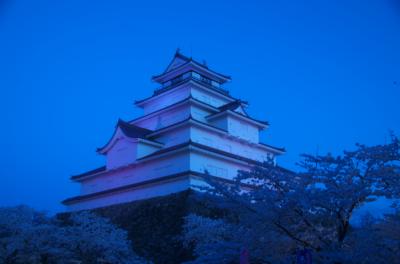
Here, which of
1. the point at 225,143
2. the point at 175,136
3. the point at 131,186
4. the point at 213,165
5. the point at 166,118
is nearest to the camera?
the point at 213,165

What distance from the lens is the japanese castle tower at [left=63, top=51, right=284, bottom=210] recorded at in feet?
76.9

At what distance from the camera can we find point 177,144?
26062mm

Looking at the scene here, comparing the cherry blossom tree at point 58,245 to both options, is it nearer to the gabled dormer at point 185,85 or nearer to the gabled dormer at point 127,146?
the gabled dormer at point 127,146

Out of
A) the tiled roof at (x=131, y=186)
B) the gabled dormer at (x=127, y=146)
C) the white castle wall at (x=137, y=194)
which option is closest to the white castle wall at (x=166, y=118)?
the gabled dormer at (x=127, y=146)

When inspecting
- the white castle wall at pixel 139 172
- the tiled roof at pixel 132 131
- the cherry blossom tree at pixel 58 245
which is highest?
the tiled roof at pixel 132 131

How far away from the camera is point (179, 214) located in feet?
68.2

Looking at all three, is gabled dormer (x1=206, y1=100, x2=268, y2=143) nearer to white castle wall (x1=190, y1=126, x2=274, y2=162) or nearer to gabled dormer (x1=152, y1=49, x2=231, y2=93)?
white castle wall (x1=190, y1=126, x2=274, y2=162)

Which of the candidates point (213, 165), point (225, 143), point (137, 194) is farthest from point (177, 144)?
point (137, 194)

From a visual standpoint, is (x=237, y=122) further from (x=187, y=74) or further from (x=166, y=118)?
(x=187, y=74)

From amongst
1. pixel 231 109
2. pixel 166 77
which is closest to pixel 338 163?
pixel 231 109

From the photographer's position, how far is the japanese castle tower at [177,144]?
76.9 ft

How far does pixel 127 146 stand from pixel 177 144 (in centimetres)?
366

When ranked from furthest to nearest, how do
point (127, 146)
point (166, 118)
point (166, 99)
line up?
point (166, 99) < point (166, 118) < point (127, 146)

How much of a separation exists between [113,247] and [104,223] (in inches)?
93.1
